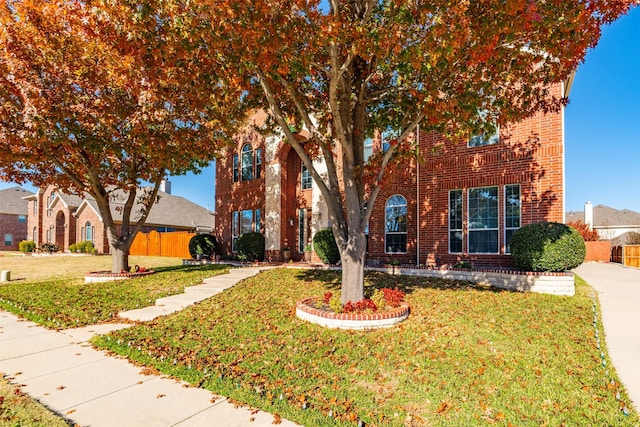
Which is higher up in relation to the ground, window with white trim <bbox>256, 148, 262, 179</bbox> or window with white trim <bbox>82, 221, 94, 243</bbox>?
window with white trim <bbox>256, 148, 262, 179</bbox>

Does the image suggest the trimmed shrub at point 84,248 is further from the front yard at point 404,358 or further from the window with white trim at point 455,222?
the window with white trim at point 455,222

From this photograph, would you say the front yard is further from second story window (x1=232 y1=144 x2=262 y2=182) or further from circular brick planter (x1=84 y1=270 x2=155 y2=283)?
second story window (x1=232 y1=144 x2=262 y2=182)

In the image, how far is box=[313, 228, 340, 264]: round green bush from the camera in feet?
43.7

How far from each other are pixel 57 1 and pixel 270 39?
28.3ft

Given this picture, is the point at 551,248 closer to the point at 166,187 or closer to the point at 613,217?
the point at 166,187

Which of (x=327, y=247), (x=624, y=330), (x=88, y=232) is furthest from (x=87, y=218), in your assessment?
(x=624, y=330)

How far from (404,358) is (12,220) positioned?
52395mm

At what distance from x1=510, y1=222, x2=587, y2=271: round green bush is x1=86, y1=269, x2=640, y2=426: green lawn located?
1252 mm

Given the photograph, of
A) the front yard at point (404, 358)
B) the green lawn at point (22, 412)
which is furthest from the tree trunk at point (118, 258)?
the green lawn at point (22, 412)

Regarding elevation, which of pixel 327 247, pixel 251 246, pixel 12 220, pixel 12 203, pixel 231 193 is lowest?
pixel 251 246

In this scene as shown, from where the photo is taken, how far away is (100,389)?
4.38 m

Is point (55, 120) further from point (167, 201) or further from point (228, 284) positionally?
point (167, 201)

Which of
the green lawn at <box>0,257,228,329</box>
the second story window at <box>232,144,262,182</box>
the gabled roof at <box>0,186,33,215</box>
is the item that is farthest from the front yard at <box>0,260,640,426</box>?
the gabled roof at <box>0,186,33,215</box>

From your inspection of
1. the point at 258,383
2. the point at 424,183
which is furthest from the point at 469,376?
the point at 424,183
